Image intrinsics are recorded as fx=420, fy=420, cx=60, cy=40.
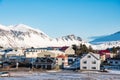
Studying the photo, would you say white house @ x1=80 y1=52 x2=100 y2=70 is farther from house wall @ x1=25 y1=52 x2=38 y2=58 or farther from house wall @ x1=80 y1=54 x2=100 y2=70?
house wall @ x1=25 y1=52 x2=38 y2=58

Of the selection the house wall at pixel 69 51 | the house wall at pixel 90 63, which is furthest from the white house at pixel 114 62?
the house wall at pixel 69 51

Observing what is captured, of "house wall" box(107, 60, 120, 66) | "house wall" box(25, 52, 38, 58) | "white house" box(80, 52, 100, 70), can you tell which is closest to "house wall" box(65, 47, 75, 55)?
"house wall" box(25, 52, 38, 58)

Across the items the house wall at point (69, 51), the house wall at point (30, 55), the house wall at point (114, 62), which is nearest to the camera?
the house wall at point (114, 62)

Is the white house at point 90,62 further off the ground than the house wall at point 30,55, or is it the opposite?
the house wall at point 30,55

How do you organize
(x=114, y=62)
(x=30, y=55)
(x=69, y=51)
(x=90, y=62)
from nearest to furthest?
(x=90, y=62)
(x=114, y=62)
(x=30, y=55)
(x=69, y=51)

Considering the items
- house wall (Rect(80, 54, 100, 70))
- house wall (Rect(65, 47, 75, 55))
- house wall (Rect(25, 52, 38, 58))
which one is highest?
house wall (Rect(65, 47, 75, 55))

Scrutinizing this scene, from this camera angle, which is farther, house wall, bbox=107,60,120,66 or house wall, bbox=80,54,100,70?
house wall, bbox=107,60,120,66

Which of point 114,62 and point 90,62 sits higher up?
point 114,62

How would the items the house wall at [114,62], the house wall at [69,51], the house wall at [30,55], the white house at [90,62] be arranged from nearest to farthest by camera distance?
the white house at [90,62], the house wall at [114,62], the house wall at [30,55], the house wall at [69,51]

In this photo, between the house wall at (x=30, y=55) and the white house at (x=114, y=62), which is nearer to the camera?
the white house at (x=114, y=62)

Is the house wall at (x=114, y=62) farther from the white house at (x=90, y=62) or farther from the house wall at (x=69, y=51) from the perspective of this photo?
the house wall at (x=69, y=51)

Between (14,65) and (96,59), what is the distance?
15.3 m

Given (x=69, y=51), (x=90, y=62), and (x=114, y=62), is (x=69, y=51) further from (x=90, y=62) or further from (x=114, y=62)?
(x=90, y=62)

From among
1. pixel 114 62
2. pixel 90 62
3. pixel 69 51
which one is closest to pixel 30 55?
pixel 69 51
